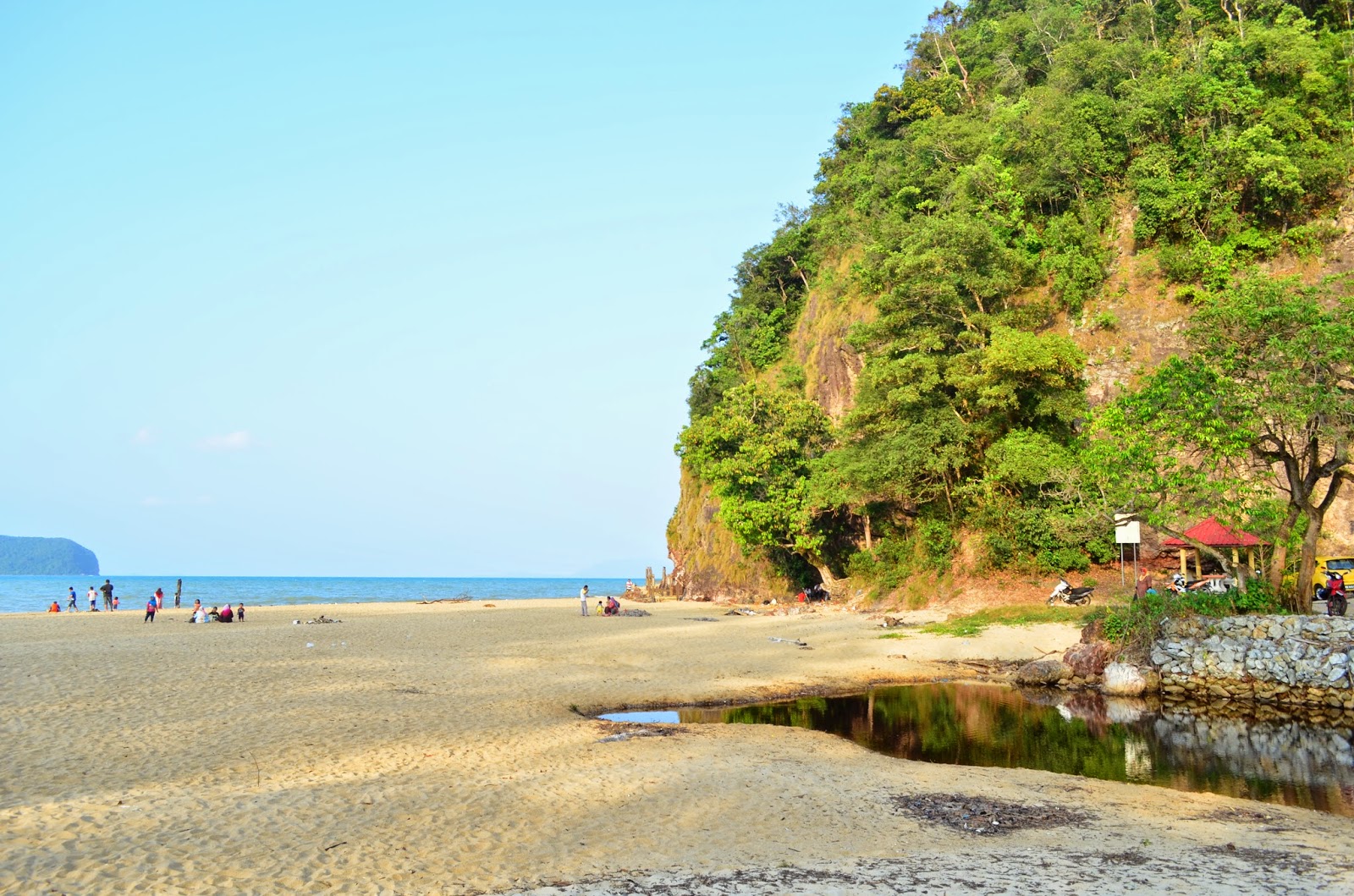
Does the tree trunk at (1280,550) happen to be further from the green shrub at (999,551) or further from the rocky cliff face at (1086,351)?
the green shrub at (999,551)

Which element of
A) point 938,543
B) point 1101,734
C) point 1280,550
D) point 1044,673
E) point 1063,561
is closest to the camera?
point 1101,734

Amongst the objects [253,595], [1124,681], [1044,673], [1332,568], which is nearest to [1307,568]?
[1124,681]

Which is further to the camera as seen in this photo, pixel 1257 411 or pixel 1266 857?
pixel 1257 411

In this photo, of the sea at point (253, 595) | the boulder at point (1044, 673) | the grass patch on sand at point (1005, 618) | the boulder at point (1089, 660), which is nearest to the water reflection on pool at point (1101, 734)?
the boulder at point (1044, 673)

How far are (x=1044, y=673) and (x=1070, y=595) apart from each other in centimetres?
991

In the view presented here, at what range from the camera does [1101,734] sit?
1573 cm

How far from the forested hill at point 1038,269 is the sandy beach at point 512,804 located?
16163 millimetres

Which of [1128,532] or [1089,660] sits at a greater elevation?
[1128,532]

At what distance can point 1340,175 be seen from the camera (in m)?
33.1

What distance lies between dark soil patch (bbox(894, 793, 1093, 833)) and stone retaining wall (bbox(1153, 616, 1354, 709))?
10849 millimetres

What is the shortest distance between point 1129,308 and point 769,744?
29600 millimetres

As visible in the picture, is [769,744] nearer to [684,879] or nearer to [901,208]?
[684,879]

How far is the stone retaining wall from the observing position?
57.6 ft

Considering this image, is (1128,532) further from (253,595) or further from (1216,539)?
(253,595)
